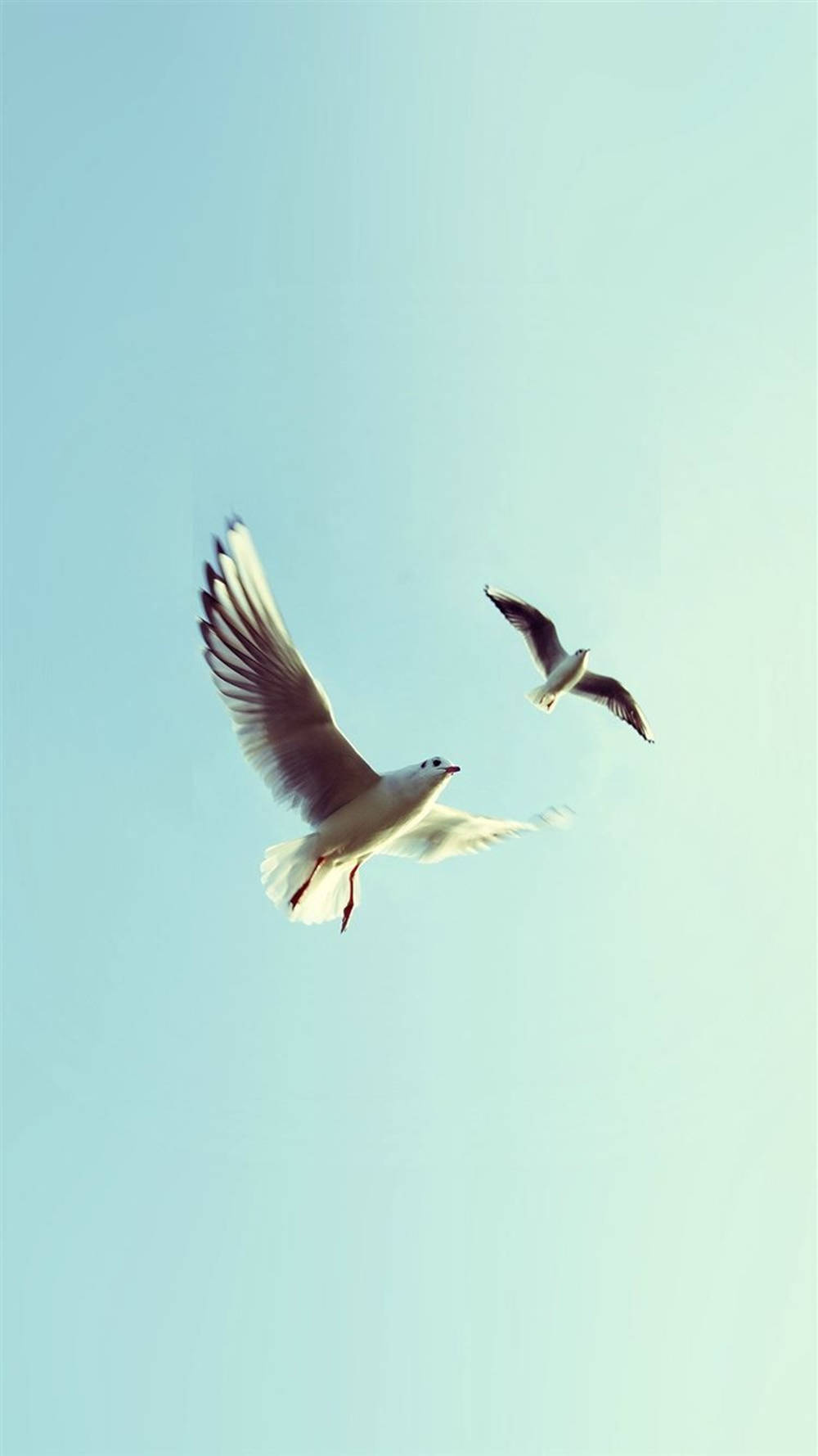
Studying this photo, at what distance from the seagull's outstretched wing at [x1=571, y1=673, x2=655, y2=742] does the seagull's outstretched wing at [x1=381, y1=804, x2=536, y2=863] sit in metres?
4.69

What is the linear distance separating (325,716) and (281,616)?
2.30 feet

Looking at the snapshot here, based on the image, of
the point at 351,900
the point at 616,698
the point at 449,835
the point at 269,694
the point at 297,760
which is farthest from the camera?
the point at 616,698

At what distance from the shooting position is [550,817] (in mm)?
8680

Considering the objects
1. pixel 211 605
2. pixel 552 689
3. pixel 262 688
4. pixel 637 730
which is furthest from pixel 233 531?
pixel 637 730

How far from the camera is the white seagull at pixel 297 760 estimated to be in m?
7.05

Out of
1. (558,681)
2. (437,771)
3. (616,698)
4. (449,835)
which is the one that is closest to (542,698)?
(558,681)

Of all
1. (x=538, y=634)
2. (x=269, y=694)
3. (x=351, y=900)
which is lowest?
(x=351, y=900)

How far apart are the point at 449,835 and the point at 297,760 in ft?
5.01

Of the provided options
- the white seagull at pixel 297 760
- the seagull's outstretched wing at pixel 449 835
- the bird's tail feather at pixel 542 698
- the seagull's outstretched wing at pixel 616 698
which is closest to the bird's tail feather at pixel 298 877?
the white seagull at pixel 297 760

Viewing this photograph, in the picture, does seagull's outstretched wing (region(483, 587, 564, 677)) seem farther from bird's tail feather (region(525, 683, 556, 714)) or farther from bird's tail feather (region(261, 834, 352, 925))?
bird's tail feather (region(261, 834, 352, 925))

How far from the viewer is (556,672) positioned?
41.3 ft

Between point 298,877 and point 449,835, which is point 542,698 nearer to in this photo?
point 449,835

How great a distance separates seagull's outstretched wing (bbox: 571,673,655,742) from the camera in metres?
13.3

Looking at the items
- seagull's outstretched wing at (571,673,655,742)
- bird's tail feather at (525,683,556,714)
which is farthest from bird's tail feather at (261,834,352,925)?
seagull's outstretched wing at (571,673,655,742)
